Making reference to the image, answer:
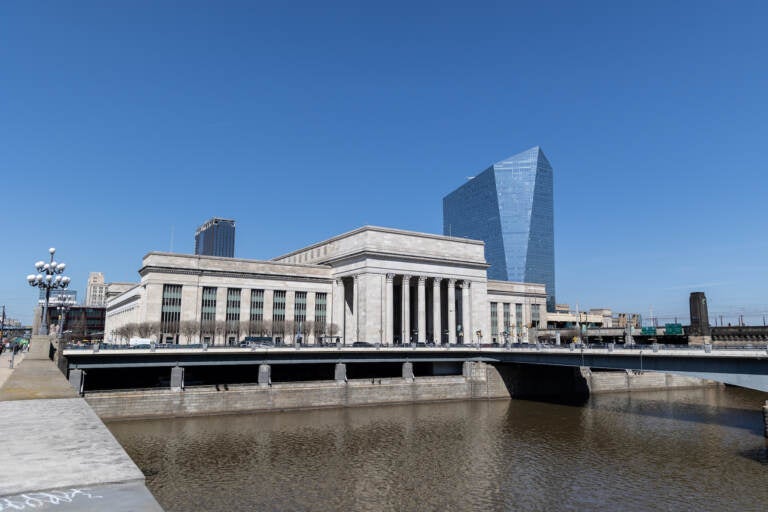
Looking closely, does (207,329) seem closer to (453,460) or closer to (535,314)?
(453,460)

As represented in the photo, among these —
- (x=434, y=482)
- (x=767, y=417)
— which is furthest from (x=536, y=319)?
(x=434, y=482)

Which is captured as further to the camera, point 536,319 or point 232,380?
point 536,319

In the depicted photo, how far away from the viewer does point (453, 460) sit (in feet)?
148

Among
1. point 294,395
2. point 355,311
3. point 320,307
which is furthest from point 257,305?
point 294,395

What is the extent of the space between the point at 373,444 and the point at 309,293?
2765 inches

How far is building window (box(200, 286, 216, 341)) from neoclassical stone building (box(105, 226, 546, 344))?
19 cm

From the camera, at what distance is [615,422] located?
6500 centimetres

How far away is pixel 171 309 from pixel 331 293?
111 feet

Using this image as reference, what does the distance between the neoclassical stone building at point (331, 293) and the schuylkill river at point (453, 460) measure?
41637 millimetres

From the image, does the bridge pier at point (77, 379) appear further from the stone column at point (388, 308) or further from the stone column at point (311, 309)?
the stone column at point (388, 308)

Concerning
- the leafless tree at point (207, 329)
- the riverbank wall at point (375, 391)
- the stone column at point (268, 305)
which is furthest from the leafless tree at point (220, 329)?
the riverbank wall at point (375, 391)

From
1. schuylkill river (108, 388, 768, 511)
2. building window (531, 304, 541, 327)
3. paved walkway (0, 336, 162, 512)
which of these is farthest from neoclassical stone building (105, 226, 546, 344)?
paved walkway (0, 336, 162, 512)

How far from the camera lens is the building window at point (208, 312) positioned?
344ft

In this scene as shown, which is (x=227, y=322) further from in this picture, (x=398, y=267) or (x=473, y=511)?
(x=473, y=511)
